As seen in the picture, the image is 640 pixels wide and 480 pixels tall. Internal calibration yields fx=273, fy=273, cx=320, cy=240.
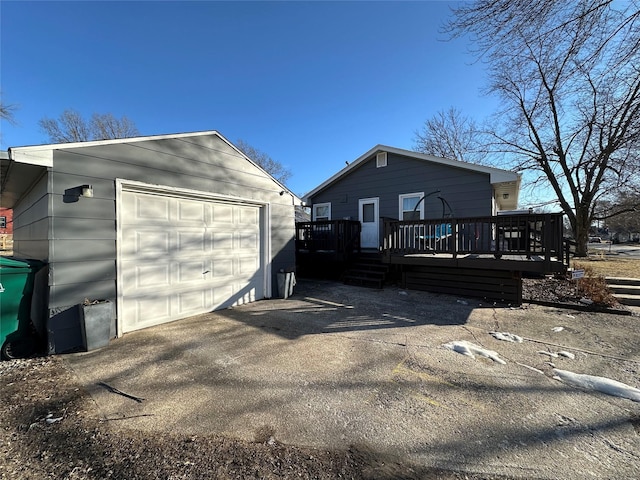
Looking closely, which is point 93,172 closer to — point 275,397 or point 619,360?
point 275,397

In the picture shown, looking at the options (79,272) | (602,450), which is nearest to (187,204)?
(79,272)

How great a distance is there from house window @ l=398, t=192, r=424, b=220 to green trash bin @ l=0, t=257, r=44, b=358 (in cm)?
898

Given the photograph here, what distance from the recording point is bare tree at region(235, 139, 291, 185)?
27500 millimetres

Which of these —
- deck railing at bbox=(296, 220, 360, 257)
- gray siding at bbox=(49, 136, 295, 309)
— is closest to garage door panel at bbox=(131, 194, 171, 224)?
gray siding at bbox=(49, 136, 295, 309)

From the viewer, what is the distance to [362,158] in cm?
1023

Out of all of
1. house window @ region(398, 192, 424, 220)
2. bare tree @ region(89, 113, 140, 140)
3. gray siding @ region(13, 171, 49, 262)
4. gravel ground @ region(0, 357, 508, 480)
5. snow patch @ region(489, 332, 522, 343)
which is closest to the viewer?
gravel ground @ region(0, 357, 508, 480)

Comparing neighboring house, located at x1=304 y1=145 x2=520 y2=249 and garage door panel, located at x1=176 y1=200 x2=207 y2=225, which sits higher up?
neighboring house, located at x1=304 y1=145 x2=520 y2=249

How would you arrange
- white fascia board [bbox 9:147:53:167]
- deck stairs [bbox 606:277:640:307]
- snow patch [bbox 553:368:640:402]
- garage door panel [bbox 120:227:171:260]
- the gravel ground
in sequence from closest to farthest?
the gravel ground
snow patch [bbox 553:368:640:402]
white fascia board [bbox 9:147:53:167]
garage door panel [bbox 120:227:171:260]
deck stairs [bbox 606:277:640:307]

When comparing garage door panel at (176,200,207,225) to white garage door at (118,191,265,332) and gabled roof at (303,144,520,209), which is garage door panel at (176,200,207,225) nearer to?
white garage door at (118,191,265,332)

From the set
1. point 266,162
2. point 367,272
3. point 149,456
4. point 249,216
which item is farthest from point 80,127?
point 149,456

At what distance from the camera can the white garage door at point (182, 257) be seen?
4336 millimetres

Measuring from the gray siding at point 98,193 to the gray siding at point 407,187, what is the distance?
6.43m

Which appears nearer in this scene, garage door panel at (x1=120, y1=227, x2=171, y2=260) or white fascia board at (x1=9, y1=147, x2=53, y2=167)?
white fascia board at (x1=9, y1=147, x2=53, y2=167)

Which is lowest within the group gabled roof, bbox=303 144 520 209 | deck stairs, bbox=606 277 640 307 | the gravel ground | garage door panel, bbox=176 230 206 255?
the gravel ground
